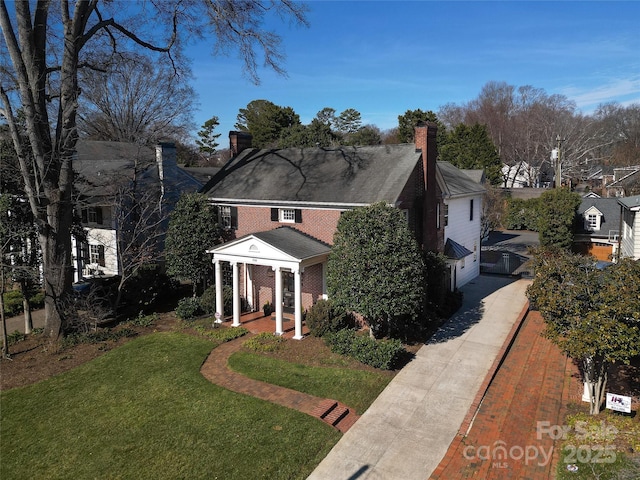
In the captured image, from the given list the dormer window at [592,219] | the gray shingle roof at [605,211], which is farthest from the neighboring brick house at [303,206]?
the gray shingle roof at [605,211]

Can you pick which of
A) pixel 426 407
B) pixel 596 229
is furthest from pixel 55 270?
pixel 596 229

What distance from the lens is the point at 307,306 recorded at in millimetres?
20594

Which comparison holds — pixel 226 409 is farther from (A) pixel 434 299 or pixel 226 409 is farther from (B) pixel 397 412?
(A) pixel 434 299

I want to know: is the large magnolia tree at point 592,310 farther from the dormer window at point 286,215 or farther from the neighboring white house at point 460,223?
the dormer window at point 286,215

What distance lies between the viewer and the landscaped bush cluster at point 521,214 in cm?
5003

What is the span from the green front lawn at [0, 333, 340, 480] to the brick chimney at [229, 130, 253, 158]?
1503 centimetres

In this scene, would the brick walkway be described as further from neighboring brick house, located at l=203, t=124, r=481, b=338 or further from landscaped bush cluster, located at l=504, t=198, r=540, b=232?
landscaped bush cluster, located at l=504, t=198, r=540, b=232

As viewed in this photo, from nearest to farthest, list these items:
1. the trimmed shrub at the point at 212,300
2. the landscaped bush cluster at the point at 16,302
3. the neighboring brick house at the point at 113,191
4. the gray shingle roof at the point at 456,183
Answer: the trimmed shrub at the point at 212,300 < the landscaped bush cluster at the point at 16,302 < the neighboring brick house at the point at 113,191 < the gray shingle roof at the point at 456,183

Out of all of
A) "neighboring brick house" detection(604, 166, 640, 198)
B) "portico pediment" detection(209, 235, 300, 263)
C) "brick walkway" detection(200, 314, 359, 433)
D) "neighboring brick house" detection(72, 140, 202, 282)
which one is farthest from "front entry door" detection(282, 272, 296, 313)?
"neighboring brick house" detection(604, 166, 640, 198)

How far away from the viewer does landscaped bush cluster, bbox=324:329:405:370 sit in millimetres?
15094

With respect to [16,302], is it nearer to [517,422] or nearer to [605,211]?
[517,422]

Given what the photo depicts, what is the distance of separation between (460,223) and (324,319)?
12247 millimetres

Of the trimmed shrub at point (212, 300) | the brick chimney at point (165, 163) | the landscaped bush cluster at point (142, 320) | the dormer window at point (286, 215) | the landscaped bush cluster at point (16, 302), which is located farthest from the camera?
the brick chimney at point (165, 163)

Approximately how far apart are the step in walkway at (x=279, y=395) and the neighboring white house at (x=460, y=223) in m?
12.6
